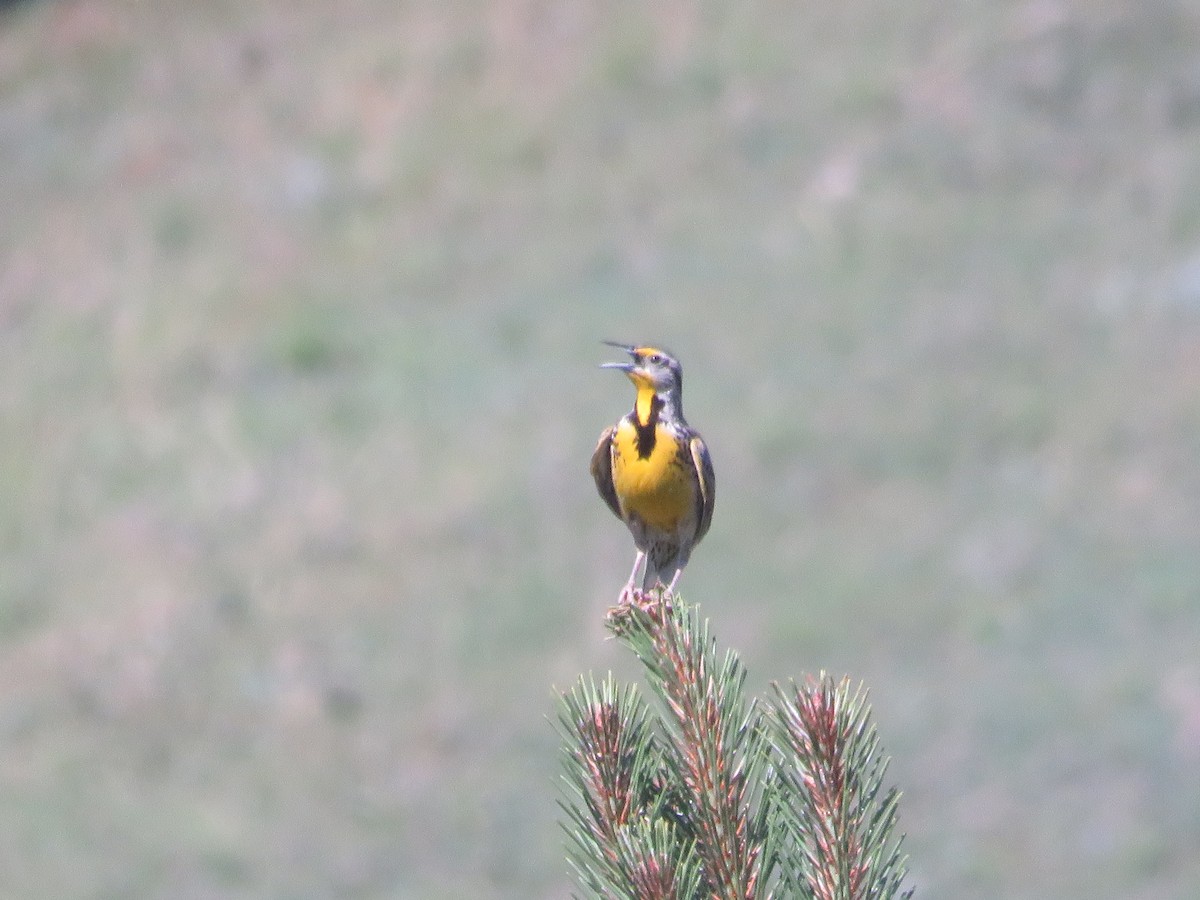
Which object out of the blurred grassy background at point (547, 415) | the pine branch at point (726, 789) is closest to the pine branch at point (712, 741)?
the pine branch at point (726, 789)

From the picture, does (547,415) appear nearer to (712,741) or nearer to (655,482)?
(655,482)

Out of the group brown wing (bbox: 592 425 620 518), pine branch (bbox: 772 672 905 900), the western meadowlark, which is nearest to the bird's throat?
the western meadowlark

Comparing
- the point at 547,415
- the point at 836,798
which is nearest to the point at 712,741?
the point at 836,798

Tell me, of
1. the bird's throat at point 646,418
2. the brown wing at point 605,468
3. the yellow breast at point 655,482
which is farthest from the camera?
the brown wing at point 605,468

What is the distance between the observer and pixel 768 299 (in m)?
22.5

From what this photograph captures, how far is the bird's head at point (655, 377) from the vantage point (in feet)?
22.9

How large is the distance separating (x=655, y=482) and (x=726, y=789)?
10.4 ft

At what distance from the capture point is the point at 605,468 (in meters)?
6.90

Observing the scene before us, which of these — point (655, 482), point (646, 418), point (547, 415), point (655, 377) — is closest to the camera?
point (655, 482)

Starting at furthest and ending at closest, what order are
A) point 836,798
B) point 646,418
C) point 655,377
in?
point 655,377, point 646,418, point 836,798

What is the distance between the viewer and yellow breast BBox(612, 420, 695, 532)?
6598 mm

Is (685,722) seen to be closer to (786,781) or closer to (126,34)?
(786,781)

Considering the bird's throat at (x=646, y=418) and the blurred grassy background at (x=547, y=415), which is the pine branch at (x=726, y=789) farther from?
the blurred grassy background at (x=547, y=415)

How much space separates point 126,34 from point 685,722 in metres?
30.7
